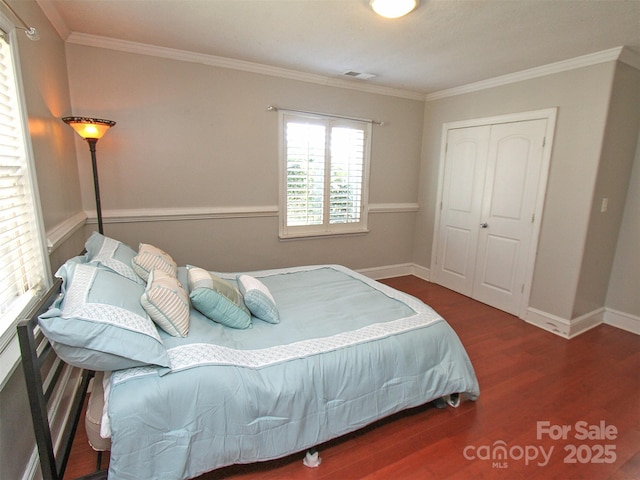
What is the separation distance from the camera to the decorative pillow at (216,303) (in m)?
1.86

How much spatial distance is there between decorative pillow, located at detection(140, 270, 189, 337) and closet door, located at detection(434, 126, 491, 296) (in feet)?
11.3

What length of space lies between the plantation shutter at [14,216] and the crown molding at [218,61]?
4.79 ft

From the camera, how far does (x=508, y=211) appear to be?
11.7 ft

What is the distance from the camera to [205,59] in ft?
10.2

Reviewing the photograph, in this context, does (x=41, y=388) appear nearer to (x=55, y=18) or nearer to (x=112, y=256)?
(x=112, y=256)

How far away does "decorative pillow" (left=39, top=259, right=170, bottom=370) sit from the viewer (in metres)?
1.29

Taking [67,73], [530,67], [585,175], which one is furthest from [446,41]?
[67,73]

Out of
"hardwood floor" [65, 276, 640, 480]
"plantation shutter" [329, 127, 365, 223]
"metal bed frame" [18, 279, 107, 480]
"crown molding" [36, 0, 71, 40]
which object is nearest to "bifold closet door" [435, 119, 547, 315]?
"hardwood floor" [65, 276, 640, 480]

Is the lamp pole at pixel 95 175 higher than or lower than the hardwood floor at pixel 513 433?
higher

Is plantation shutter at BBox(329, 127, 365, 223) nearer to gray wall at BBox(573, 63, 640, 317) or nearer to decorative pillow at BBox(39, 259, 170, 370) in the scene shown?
gray wall at BBox(573, 63, 640, 317)

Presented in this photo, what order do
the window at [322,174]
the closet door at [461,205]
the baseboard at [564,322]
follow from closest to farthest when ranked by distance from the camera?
the baseboard at [564,322], the window at [322,174], the closet door at [461,205]

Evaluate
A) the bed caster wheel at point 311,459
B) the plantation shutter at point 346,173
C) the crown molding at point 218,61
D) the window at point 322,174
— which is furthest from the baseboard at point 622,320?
the bed caster wheel at point 311,459

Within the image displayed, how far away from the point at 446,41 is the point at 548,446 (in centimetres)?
285

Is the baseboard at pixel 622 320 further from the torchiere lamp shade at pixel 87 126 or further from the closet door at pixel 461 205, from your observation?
the torchiere lamp shade at pixel 87 126
